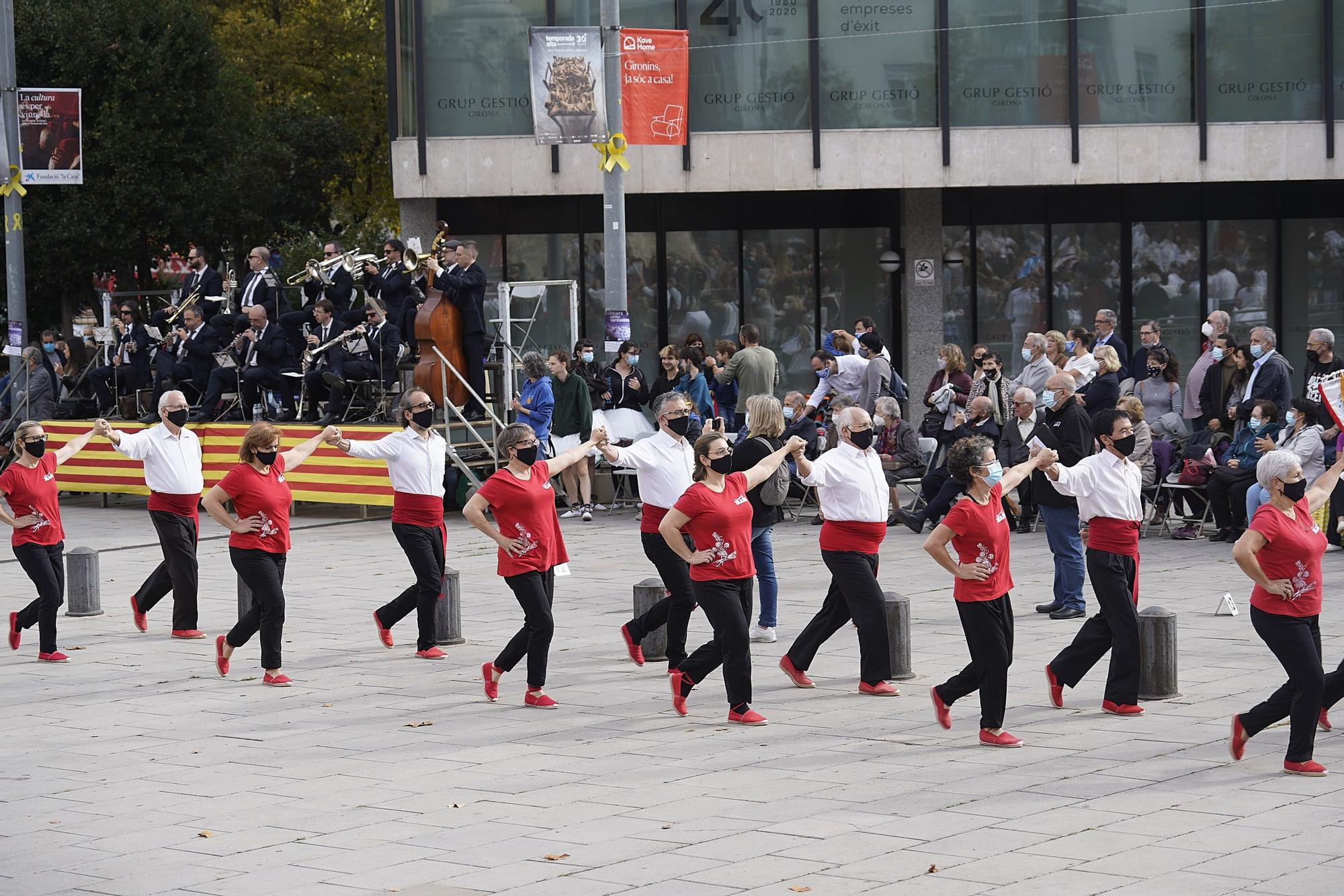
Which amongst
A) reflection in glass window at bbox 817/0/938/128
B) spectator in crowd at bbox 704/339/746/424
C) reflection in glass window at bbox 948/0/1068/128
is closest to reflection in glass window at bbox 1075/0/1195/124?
reflection in glass window at bbox 948/0/1068/128

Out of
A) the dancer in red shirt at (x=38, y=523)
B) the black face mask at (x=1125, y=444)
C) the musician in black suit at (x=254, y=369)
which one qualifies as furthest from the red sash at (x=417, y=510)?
the musician in black suit at (x=254, y=369)

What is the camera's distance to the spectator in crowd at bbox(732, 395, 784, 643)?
11219 millimetres

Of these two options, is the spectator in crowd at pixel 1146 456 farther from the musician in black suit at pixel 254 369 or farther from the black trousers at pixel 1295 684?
the musician in black suit at pixel 254 369

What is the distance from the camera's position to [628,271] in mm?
27562

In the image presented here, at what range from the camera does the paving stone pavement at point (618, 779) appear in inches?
281

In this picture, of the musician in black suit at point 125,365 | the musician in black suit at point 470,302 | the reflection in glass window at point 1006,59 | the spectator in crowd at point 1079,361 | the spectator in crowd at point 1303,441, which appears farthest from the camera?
the reflection in glass window at point 1006,59

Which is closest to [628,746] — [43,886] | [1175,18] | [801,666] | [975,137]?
[801,666]

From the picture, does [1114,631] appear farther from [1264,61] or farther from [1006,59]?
[1264,61]

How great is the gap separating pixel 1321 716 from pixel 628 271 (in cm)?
1902

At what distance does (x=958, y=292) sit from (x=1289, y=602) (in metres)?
19.2

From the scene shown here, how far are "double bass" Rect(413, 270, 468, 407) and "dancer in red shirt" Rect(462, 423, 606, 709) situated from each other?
32.8 ft

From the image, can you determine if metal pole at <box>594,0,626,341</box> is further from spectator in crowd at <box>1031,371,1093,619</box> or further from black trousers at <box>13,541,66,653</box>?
black trousers at <box>13,541,66,653</box>

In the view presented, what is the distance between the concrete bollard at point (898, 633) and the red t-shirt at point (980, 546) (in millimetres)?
1629

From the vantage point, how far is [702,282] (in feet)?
90.6
